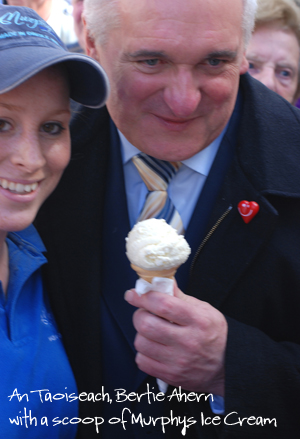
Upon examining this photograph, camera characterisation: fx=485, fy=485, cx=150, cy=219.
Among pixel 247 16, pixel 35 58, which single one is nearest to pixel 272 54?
pixel 247 16

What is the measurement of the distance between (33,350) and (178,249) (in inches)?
25.1

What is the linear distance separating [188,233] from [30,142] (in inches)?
34.2

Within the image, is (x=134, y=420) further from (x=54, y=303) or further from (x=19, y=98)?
(x=19, y=98)

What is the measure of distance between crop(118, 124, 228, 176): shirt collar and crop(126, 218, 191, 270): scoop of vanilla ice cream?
67cm

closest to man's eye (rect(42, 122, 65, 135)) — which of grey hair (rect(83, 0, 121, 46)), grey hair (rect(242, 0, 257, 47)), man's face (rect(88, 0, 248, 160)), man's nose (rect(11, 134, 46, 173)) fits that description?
man's nose (rect(11, 134, 46, 173))

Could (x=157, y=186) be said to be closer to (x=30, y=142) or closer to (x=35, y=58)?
(x=30, y=142)

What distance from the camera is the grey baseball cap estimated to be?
4.84ft

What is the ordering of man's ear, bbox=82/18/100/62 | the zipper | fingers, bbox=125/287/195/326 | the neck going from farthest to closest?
man's ear, bbox=82/18/100/62, the zipper, the neck, fingers, bbox=125/287/195/326

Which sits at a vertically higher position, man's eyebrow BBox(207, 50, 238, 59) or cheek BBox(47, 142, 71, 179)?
man's eyebrow BBox(207, 50, 238, 59)

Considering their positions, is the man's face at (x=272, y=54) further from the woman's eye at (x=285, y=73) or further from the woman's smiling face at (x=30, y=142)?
the woman's smiling face at (x=30, y=142)

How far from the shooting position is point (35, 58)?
4.96 feet

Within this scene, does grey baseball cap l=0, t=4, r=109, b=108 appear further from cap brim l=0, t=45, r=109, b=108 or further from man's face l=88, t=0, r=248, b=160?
man's face l=88, t=0, r=248, b=160

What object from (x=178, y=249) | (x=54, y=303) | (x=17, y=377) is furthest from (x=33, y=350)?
(x=178, y=249)

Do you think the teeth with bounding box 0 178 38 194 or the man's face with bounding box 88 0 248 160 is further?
the man's face with bounding box 88 0 248 160
